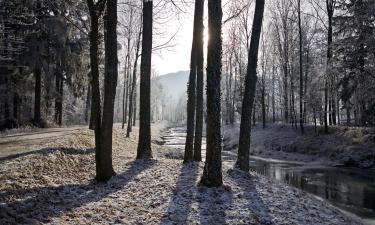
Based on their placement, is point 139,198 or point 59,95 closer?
point 139,198

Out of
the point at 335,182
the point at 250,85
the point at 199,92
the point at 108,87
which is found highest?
the point at 250,85

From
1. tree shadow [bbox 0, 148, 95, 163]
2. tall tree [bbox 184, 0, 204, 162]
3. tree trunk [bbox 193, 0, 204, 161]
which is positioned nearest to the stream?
tree trunk [bbox 193, 0, 204, 161]

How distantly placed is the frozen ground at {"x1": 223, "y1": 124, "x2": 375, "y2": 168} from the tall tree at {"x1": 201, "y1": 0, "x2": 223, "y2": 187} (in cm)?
1699

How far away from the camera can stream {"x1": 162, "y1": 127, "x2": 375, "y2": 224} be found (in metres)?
14.3

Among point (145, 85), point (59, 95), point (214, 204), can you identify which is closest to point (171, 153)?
point (145, 85)

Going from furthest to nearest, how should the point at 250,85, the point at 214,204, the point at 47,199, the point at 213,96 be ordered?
the point at 250,85
the point at 213,96
the point at 214,204
the point at 47,199

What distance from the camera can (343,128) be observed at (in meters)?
30.5

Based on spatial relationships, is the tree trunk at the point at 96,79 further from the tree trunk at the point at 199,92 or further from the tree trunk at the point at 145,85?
the tree trunk at the point at 199,92

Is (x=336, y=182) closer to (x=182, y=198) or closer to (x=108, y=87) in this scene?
(x=182, y=198)

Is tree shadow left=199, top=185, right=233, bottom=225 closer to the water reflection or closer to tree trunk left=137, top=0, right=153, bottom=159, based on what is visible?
the water reflection

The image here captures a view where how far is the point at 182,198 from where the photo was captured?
32.8 feet

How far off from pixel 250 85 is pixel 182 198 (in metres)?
5.61

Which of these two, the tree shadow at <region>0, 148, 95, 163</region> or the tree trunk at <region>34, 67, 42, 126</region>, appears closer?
the tree shadow at <region>0, 148, 95, 163</region>

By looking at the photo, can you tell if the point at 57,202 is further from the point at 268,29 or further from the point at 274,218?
the point at 268,29
